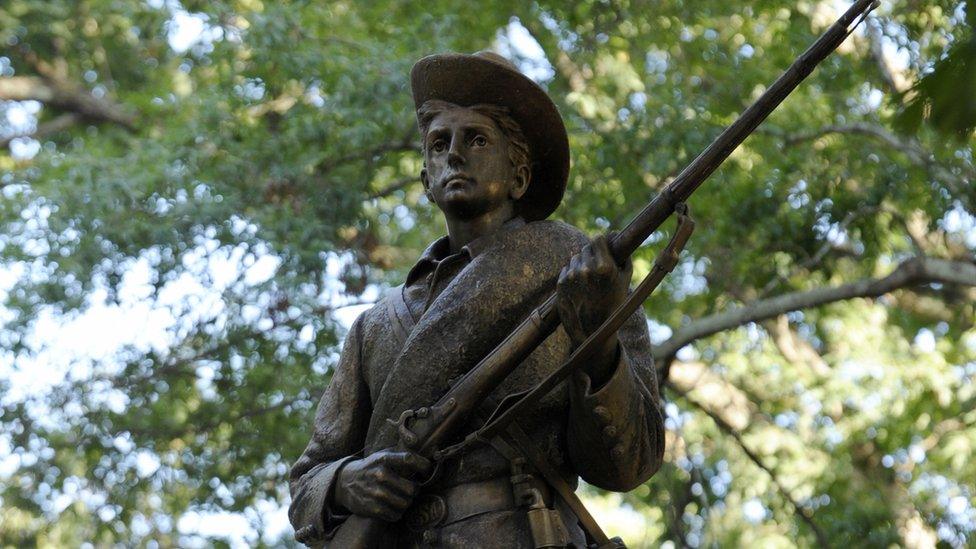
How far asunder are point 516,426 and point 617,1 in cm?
829

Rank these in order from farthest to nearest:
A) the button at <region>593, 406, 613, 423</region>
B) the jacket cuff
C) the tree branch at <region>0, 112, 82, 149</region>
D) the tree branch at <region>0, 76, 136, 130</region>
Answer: the tree branch at <region>0, 76, 136, 130</region> < the tree branch at <region>0, 112, 82, 149</region> < the jacket cuff < the button at <region>593, 406, 613, 423</region>

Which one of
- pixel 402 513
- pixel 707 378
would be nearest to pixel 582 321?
pixel 402 513

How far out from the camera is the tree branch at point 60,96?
19953 millimetres

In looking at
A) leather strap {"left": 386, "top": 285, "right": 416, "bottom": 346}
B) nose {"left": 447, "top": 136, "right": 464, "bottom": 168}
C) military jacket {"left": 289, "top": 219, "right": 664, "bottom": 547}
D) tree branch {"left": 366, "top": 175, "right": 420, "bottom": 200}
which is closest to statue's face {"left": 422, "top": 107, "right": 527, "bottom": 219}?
nose {"left": 447, "top": 136, "right": 464, "bottom": 168}

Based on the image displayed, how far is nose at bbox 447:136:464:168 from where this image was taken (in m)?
5.60

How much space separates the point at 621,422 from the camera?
5086mm

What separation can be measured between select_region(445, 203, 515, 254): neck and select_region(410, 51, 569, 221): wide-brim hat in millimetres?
121

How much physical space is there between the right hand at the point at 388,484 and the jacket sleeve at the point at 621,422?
47 cm

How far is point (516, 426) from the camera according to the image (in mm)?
5219

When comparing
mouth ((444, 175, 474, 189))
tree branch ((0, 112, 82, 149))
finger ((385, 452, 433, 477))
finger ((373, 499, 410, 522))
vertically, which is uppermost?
mouth ((444, 175, 474, 189))

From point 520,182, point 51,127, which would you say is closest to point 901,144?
point 520,182

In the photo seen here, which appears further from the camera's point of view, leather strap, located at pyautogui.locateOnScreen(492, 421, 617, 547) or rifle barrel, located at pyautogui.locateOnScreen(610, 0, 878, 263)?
leather strap, located at pyautogui.locateOnScreen(492, 421, 617, 547)

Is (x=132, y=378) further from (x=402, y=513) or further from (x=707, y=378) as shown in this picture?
(x=402, y=513)

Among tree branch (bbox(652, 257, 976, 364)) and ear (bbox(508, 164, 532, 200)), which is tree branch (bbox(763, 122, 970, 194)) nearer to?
tree branch (bbox(652, 257, 976, 364))
